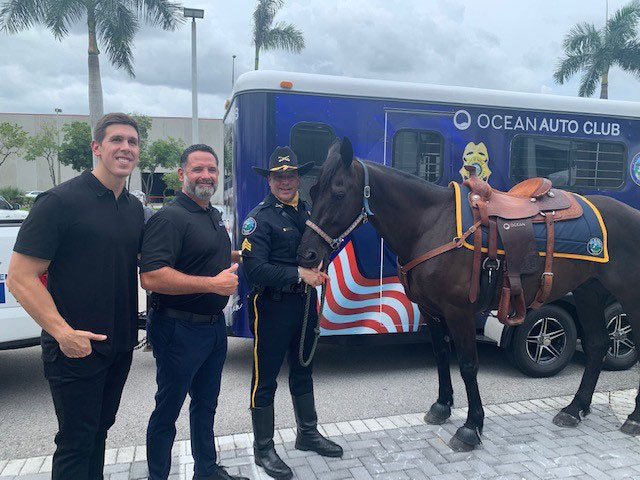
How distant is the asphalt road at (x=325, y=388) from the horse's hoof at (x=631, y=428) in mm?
816

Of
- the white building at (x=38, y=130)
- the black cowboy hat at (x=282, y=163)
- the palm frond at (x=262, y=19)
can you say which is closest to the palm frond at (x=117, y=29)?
the palm frond at (x=262, y=19)

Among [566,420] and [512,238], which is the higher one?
[512,238]

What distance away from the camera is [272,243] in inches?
112

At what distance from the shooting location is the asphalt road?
3605mm

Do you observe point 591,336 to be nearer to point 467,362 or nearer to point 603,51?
point 467,362

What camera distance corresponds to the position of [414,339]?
4.62 metres

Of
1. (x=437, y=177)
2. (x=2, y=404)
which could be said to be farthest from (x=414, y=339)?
(x=2, y=404)

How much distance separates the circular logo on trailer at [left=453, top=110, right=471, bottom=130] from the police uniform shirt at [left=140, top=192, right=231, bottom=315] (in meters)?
2.84

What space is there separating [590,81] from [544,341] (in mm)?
21234

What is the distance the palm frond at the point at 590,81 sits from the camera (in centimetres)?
2108

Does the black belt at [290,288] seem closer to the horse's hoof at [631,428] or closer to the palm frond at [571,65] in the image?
the horse's hoof at [631,428]

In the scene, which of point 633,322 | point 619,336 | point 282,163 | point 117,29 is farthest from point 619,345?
point 117,29

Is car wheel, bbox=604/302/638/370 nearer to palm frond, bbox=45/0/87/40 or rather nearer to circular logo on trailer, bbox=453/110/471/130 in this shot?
circular logo on trailer, bbox=453/110/471/130

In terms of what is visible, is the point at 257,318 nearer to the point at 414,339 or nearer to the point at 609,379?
the point at 414,339
